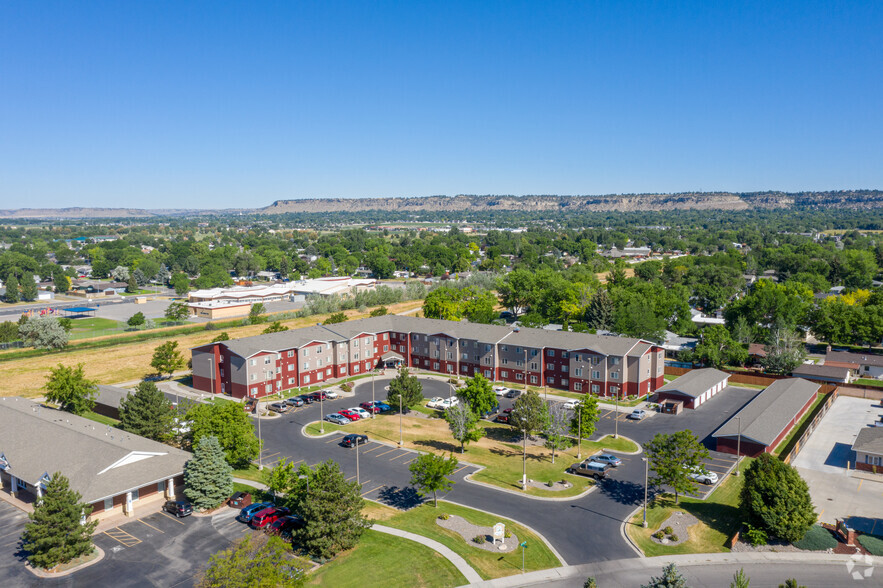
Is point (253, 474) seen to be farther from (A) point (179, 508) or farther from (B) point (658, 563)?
(B) point (658, 563)

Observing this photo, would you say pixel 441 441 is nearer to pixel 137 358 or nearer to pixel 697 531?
pixel 697 531

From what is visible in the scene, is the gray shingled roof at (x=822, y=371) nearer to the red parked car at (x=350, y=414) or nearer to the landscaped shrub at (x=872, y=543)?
the landscaped shrub at (x=872, y=543)

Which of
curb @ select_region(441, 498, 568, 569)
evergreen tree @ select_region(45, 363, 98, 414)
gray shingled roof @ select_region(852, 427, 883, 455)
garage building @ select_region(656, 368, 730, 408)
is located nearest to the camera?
curb @ select_region(441, 498, 568, 569)

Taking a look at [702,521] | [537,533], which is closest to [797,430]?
[702,521]

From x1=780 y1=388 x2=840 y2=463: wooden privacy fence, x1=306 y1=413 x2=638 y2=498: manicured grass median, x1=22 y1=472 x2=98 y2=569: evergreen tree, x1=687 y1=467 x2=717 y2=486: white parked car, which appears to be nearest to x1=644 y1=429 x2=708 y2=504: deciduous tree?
x1=687 y1=467 x2=717 y2=486: white parked car

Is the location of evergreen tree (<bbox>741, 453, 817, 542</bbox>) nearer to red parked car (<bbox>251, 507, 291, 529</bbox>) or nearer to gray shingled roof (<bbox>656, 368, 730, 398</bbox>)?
gray shingled roof (<bbox>656, 368, 730, 398</bbox>)

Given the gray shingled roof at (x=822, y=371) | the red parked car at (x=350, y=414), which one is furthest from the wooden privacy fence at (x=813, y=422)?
the red parked car at (x=350, y=414)
